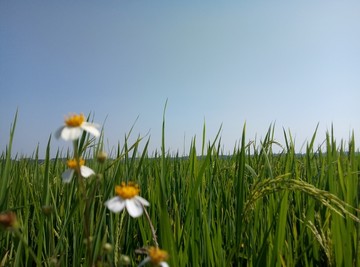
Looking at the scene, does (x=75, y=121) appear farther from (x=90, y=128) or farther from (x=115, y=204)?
(x=115, y=204)

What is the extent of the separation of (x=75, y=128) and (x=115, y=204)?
0.59 feet

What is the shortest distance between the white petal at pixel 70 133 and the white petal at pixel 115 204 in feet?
0.45

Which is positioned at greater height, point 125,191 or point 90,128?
point 90,128

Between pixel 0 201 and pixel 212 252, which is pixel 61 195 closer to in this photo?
pixel 0 201

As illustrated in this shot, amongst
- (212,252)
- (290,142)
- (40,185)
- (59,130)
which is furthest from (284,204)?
(40,185)

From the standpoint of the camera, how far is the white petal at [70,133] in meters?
0.71

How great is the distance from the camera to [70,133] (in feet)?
2.42

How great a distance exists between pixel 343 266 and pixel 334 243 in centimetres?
9

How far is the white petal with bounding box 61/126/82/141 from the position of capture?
0.71 m

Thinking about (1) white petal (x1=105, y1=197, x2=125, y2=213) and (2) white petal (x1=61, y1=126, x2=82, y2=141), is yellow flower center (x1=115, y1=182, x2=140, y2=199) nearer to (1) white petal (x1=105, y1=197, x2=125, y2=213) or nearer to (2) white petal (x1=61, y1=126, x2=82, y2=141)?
(1) white petal (x1=105, y1=197, x2=125, y2=213)

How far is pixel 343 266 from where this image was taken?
1.39 meters

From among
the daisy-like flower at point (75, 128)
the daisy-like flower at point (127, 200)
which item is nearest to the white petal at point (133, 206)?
the daisy-like flower at point (127, 200)

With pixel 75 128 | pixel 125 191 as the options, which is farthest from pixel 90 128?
pixel 125 191

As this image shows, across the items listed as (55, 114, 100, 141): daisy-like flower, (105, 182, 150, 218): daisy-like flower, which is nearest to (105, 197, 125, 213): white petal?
(105, 182, 150, 218): daisy-like flower
